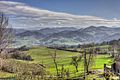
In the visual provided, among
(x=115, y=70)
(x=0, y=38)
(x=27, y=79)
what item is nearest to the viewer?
(x=0, y=38)

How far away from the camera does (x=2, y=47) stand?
20.8 m

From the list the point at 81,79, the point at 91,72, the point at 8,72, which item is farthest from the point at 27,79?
the point at 8,72

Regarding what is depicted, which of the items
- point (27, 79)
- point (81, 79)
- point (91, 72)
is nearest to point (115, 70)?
point (91, 72)

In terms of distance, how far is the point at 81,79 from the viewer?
125250 mm

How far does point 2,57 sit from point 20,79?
48097 millimetres

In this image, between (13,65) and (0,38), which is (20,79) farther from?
(13,65)

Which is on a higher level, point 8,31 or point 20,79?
point 8,31

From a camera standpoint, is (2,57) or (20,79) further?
(20,79)

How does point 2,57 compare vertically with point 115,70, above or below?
above

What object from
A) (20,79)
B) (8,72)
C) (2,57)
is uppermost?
(2,57)

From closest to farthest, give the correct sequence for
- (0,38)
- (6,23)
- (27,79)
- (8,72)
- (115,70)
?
(0,38)
(6,23)
(27,79)
(115,70)
(8,72)

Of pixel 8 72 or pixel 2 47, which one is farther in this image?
pixel 8 72

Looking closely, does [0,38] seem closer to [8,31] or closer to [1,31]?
[1,31]

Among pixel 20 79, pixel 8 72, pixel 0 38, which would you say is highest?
pixel 0 38
